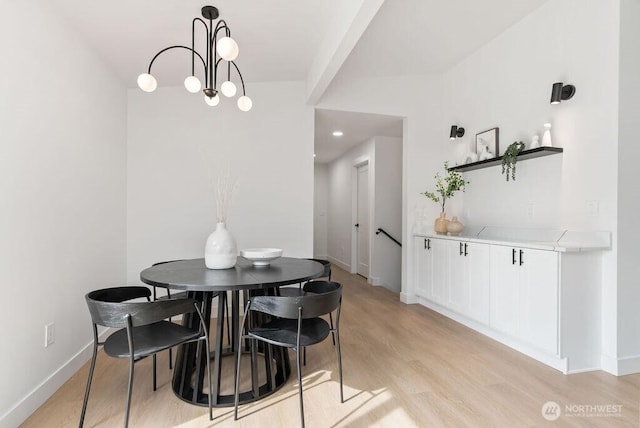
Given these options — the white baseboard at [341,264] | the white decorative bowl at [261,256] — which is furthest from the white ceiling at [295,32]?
the white baseboard at [341,264]

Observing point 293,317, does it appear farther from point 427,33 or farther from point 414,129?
point 414,129

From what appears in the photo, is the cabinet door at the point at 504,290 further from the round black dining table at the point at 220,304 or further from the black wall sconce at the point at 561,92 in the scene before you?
the round black dining table at the point at 220,304

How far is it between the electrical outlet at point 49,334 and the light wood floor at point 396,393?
315mm

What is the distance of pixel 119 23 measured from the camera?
2.31m

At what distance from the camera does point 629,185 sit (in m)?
2.34

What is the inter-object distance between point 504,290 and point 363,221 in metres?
3.44

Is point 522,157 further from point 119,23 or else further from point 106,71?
point 106,71

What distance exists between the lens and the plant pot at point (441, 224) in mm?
3766

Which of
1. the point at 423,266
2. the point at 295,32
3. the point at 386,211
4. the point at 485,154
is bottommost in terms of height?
the point at 423,266

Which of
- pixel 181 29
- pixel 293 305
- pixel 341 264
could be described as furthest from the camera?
pixel 341 264

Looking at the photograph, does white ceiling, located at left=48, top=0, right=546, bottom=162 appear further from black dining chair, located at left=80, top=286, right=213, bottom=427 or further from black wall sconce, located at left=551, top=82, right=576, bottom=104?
black dining chair, located at left=80, top=286, right=213, bottom=427

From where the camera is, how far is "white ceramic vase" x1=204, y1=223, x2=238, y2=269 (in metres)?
2.16

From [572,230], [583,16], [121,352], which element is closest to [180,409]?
[121,352]

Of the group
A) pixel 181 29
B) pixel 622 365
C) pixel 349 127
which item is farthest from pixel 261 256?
pixel 349 127
